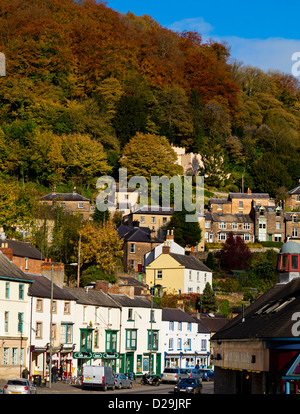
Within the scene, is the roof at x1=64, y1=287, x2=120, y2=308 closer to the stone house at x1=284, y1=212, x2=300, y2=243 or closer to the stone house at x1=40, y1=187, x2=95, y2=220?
the stone house at x1=40, y1=187, x2=95, y2=220

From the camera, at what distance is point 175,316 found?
296ft

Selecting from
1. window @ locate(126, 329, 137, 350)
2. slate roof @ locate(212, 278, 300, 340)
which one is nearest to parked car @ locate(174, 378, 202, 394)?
slate roof @ locate(212, 278, 300, 340)

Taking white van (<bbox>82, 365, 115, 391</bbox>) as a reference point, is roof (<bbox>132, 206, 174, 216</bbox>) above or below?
above

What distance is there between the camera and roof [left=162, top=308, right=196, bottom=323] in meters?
88.1

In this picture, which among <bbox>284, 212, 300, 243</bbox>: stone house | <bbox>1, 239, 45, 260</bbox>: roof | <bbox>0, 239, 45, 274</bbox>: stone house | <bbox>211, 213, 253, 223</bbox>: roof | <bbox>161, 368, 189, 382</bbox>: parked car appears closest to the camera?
<bbox>161, 368, 189, 382</bbox>: parked car

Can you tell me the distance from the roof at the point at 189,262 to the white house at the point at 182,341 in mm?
16023

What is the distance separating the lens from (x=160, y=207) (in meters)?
131

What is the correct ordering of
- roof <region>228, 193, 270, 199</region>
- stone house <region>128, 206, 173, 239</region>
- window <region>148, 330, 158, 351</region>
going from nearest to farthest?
window <region>148, 330, 158, 351</region> < stone house <region>128, 206, 173, 239</region> < roof <region>228, 193, 270, 199</region>

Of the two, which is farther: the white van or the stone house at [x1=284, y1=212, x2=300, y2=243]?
the stone house at [x1=284, y1=212, x2=300, y2=243]

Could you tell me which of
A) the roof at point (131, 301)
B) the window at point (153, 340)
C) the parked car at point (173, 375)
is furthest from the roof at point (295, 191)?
the parked car at point (173, 375)

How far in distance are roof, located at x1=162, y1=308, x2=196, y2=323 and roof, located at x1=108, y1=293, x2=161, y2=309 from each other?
310 centimetres

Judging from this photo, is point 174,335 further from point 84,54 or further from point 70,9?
point 70,9

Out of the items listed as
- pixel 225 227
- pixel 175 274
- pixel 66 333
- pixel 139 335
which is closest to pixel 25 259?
pixel 66 333

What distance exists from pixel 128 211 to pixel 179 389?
266 feet
